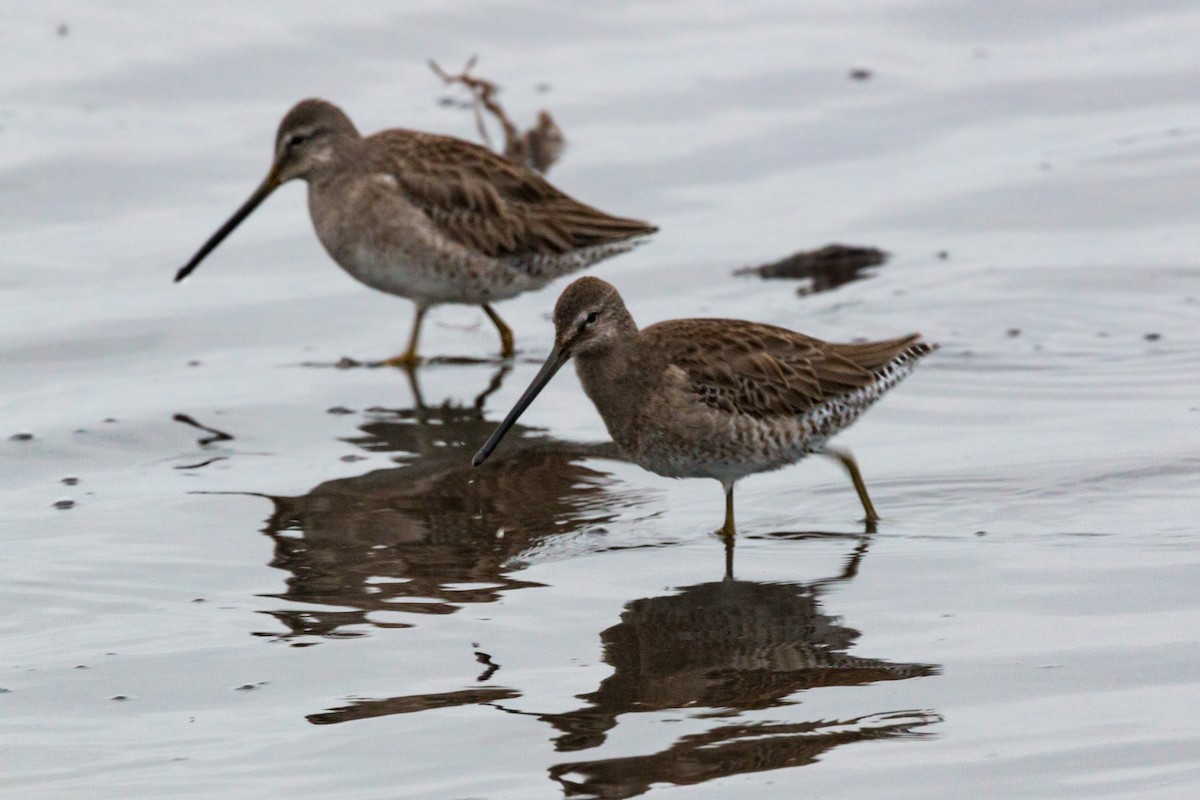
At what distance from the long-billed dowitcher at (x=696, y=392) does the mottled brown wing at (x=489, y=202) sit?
2407 millimetres

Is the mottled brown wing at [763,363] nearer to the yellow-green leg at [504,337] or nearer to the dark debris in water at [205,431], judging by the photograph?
the dark debris in water at [205,431]

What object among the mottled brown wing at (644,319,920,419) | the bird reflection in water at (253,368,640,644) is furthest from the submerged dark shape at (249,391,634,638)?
the mottled brown wing at (644,319,920,419)

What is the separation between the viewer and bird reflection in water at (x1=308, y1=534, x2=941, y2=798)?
404cm

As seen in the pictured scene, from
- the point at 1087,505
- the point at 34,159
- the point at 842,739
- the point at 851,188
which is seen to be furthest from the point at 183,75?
the point at 842,739

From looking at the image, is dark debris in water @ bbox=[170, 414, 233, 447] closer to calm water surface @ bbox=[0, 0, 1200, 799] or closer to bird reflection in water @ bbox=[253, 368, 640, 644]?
calm water surface @ bbox=[0, 0, 1200, 799]

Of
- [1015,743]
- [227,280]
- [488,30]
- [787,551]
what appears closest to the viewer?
[1015,743]

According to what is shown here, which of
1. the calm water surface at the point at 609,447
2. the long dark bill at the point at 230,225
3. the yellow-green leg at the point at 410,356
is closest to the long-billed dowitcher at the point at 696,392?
the calm water surface at the point at 609,447

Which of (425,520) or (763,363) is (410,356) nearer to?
(425,520)

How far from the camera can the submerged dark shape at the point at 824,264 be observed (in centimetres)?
877

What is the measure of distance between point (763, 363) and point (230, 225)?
11.0 ft

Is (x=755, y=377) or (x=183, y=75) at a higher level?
(x=183, y=75)

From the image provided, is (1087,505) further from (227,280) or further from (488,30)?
(488,30)

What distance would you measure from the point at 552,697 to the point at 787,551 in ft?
4.40

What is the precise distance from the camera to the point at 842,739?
415 cm
